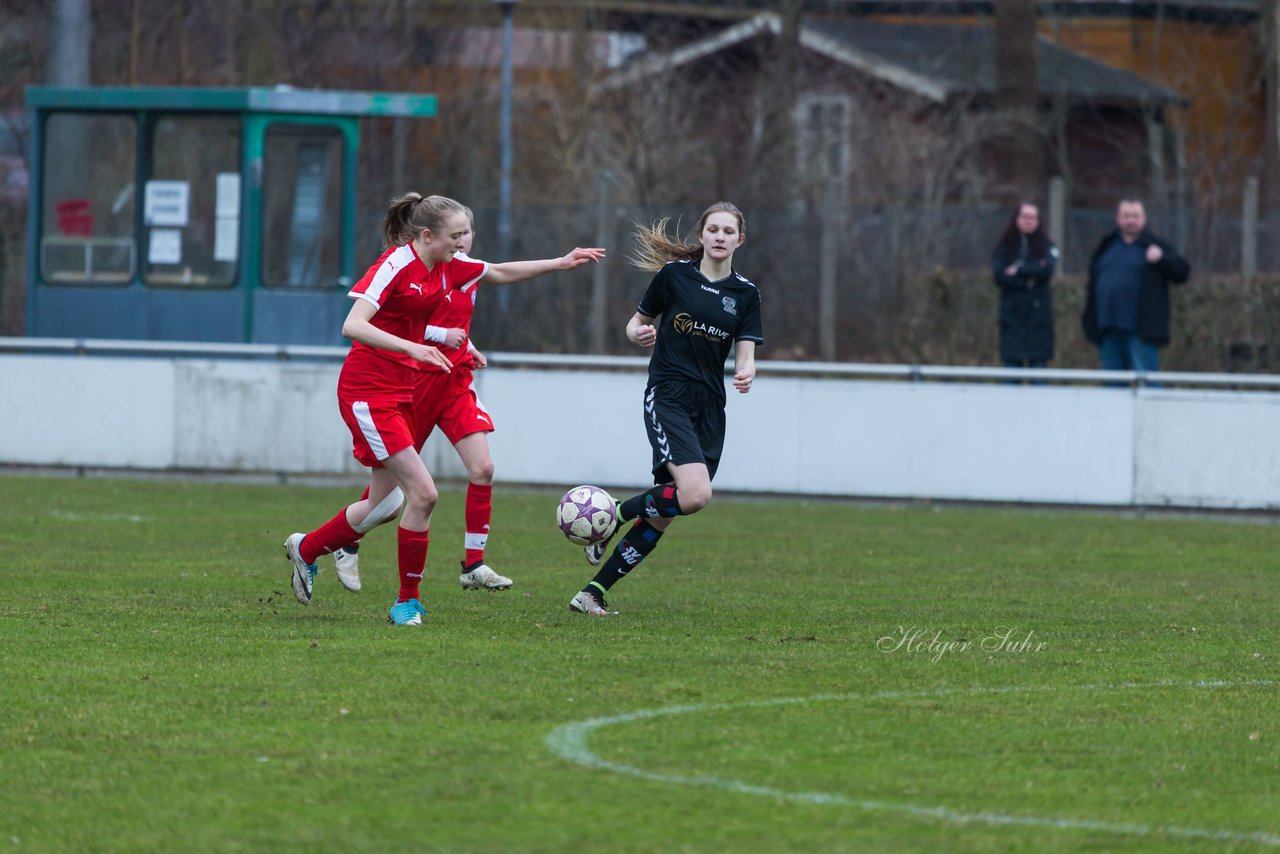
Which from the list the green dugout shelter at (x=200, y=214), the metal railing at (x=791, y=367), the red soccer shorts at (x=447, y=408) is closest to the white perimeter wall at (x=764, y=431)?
the metal railing at (x=791, y=367)

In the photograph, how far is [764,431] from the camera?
15.4 metres

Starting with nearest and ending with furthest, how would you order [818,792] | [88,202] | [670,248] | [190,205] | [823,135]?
[818,792]
[670,248]
[190,205]
[88,202]
[823,135]

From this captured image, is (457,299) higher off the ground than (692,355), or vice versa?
(457,299)

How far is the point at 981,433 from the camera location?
49.5 feet

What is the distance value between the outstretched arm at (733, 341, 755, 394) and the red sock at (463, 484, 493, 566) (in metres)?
1.33

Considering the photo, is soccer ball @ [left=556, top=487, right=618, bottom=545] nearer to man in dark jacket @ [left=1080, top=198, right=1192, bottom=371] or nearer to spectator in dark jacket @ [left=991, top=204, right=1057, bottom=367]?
man in dark jacket @ [left=1080, top=198, right=1192, bottom=371]

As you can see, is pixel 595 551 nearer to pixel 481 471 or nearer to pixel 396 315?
pixel 481 471

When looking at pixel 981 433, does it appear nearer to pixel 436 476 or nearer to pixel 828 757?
pixel 436 476

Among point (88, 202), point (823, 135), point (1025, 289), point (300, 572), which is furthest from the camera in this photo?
point (823, 135)

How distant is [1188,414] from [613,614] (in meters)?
7.29

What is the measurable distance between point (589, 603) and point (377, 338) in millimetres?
1505

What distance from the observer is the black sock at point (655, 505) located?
849 centimetres

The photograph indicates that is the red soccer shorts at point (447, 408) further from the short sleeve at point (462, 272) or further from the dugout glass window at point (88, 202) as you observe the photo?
the dugout glass window at point (88, 202)

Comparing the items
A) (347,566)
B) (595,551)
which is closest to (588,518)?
(595,551)
